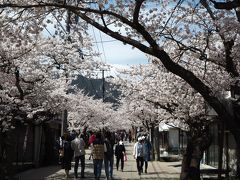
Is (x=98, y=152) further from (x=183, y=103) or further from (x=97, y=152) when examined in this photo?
(x=183, y=103)

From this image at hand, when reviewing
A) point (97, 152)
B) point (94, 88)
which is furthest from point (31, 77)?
point (94, 88)

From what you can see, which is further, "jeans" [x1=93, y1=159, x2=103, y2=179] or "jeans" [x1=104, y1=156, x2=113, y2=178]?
"jeans" [x1=104, y1=156, x2=113, y2=178]

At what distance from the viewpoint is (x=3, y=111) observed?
1554 centimetres

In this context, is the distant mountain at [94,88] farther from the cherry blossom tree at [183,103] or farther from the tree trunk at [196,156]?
the tree trunk at [196,156]

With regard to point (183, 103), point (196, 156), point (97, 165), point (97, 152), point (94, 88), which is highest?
point (94, 88)

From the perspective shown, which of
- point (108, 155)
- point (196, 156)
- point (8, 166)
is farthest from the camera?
point (108, 155)

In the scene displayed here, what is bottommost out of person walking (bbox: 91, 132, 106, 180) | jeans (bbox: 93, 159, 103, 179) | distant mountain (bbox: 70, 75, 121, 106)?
jeans (bbox: 93, 159, 103, 179)

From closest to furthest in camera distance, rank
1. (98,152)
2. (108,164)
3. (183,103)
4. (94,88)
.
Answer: (98,152), (108,164), (183,103), (94,88)

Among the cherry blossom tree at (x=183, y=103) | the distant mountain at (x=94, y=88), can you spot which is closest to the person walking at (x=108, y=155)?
the cherry blossom tree at (x=183, y=103)

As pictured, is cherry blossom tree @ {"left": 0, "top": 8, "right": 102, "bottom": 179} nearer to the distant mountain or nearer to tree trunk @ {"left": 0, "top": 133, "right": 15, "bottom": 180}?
tree trunk @ {"left": 0, "top": 133, "right": 15, "bottom": 180}

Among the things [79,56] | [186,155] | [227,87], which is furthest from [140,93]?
[227,87]

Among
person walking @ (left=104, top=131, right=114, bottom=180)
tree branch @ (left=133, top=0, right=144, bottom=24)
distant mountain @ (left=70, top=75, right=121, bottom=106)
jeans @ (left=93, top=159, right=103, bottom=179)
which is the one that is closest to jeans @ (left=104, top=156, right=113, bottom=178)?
person walking @ (left=104, top=131, right=114, bottom=180)

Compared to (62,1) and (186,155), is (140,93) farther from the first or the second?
(62,1)

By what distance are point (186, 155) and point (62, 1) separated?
8231 millimetres
